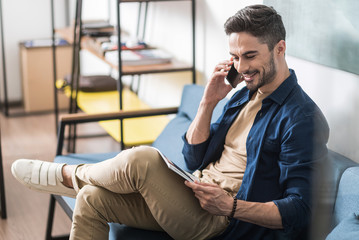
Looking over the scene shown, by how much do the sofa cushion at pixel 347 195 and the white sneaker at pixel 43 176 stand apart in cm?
96

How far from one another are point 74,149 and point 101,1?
1.21m

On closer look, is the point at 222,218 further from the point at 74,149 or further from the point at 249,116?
the point at 74,149

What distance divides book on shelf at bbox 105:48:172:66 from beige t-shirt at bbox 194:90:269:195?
3.25 ft

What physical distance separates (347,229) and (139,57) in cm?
167

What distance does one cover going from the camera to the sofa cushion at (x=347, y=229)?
4.67 feet

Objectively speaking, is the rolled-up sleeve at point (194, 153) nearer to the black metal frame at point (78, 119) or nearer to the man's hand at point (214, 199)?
the man's hand at point (214, 199)

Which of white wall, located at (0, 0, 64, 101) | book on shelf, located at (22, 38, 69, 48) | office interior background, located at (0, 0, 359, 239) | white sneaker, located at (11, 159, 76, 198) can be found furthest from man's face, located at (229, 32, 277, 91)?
white wall, located at (0, 0, 64, 101)

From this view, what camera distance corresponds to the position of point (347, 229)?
145 cm

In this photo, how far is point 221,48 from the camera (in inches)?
105

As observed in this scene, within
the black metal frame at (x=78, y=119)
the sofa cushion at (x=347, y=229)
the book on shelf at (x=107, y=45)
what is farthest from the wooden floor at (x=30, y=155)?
the sofa cushion at (x=347, y=229)

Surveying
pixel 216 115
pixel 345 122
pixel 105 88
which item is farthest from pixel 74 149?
pixel 345 122

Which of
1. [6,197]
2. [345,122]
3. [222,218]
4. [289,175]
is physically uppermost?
[345,122]

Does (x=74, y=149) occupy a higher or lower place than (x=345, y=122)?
lower

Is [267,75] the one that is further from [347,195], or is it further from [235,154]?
[347,195]
